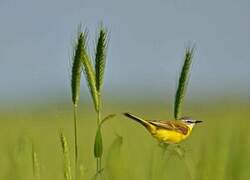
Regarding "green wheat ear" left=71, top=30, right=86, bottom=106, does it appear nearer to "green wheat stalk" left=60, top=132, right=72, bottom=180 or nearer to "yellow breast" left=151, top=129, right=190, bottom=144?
"green wheat stalk" left=60, top=132, right=72, bottom=180

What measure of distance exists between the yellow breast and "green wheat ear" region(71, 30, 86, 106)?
0.28m

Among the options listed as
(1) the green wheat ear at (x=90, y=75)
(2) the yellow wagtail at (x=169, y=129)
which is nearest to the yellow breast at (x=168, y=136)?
(2) the yellow wagtail at (x=169, y=129)

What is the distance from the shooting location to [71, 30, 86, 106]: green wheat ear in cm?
154

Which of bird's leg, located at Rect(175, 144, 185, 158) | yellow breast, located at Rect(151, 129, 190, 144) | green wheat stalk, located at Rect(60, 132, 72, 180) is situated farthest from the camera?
yellow breast, located at Rect(151, 129, 190, 144)

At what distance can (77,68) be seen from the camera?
1585mm

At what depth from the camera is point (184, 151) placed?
1.66m

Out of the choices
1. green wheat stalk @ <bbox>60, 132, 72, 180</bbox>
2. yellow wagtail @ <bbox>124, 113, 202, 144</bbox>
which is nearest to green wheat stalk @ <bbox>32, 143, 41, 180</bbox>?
green wheat stalk @ <bbox>60, 132, 72, 180</bbox>

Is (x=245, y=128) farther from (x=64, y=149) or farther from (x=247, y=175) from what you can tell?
(x=64, y=149)

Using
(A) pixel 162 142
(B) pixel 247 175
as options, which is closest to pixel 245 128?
(B) pixel 247 175

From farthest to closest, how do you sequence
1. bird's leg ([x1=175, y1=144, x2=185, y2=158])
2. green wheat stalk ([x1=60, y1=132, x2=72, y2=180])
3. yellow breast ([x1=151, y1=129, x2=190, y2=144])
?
yellow breast ([x1=151, y1=129, x2=190, y2=144]), bird's leg ([x1=175, y1=144, x2=185, y2=158]), green wheat stalk ([x1=60, y1=132, x2=72, y2=180])

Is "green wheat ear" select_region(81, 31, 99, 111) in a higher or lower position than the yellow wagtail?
higher

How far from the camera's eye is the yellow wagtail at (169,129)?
182cm

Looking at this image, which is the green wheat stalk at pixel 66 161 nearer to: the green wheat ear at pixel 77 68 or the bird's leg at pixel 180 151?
the green wheat ear at pixel 77 68

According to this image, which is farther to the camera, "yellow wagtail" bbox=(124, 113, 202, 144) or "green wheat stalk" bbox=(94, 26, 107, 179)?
"yellow wagtail" bbox=(124, 113, 202, 144)
